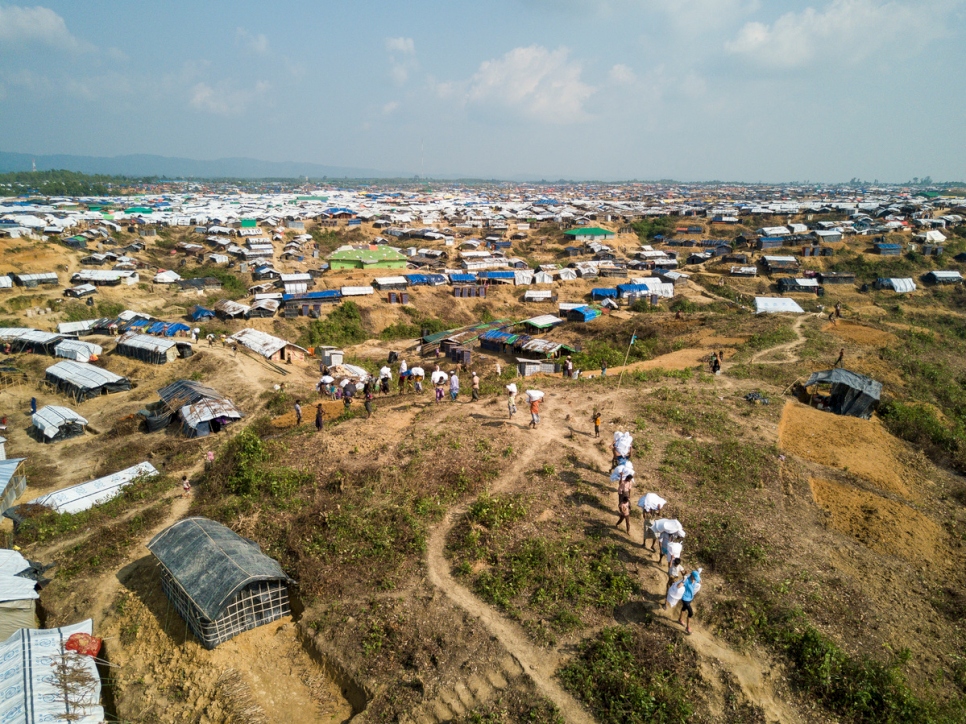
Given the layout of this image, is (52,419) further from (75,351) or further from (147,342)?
(75,351)

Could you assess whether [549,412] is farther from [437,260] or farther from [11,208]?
[11,208]

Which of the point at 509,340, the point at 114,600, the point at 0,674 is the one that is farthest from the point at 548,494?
the point at 509,340

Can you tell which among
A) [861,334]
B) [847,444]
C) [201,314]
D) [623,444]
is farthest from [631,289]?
[201,314]

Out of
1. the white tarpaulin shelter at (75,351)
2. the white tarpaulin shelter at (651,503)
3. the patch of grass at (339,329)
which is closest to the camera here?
the white tarpaulin shelter at (651,503)

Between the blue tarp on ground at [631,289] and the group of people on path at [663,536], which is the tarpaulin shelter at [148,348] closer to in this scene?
the group of people on path at [663,536]

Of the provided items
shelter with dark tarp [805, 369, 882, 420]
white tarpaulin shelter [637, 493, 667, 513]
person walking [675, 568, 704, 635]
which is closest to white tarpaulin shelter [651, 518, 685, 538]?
white tarpaulin shelter [637, 493, 667, 513]

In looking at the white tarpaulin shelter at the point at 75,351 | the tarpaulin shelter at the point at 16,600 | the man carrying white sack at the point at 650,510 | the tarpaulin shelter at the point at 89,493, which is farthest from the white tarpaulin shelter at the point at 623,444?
the white tarpaulin shelter at the point at 75,351
